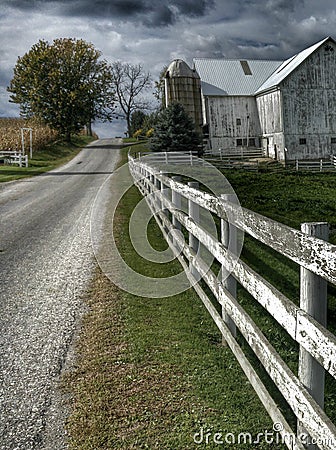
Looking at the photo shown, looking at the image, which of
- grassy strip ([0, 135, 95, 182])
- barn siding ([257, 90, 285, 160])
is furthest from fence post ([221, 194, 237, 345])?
barn siding ([257, 90, 285, 160])

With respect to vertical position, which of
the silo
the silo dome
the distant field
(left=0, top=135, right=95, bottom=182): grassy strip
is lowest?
(left=0, top=135, right=95, bottom=182): grassy strip

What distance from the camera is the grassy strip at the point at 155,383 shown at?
311cm

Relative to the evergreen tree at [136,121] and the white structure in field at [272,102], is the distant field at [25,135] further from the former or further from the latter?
the evergreen tree at [136,121]

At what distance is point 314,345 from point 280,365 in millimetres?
539

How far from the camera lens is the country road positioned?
129 inches

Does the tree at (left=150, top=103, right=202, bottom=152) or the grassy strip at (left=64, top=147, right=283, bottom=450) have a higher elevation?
the tree at (left=150, top=103, right=202, bottom=152)

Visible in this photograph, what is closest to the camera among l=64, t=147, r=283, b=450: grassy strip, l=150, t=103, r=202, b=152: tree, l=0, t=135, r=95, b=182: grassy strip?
l=64, t=147, r=283, b=450: grassy strip

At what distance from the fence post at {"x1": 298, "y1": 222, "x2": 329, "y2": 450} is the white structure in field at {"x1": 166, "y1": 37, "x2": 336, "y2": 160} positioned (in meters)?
34.7

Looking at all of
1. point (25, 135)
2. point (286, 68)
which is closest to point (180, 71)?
point (286, 68)

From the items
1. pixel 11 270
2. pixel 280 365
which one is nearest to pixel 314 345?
pixel 280 365

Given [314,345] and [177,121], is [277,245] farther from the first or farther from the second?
[177,121]

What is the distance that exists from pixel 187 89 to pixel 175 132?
829cm

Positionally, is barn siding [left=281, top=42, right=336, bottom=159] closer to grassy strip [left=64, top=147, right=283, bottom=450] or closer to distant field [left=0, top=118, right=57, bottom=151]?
distant field [left=0, top=118, right=57, bottom=151]

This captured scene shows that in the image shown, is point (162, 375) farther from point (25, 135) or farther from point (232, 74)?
point (25, 135)
